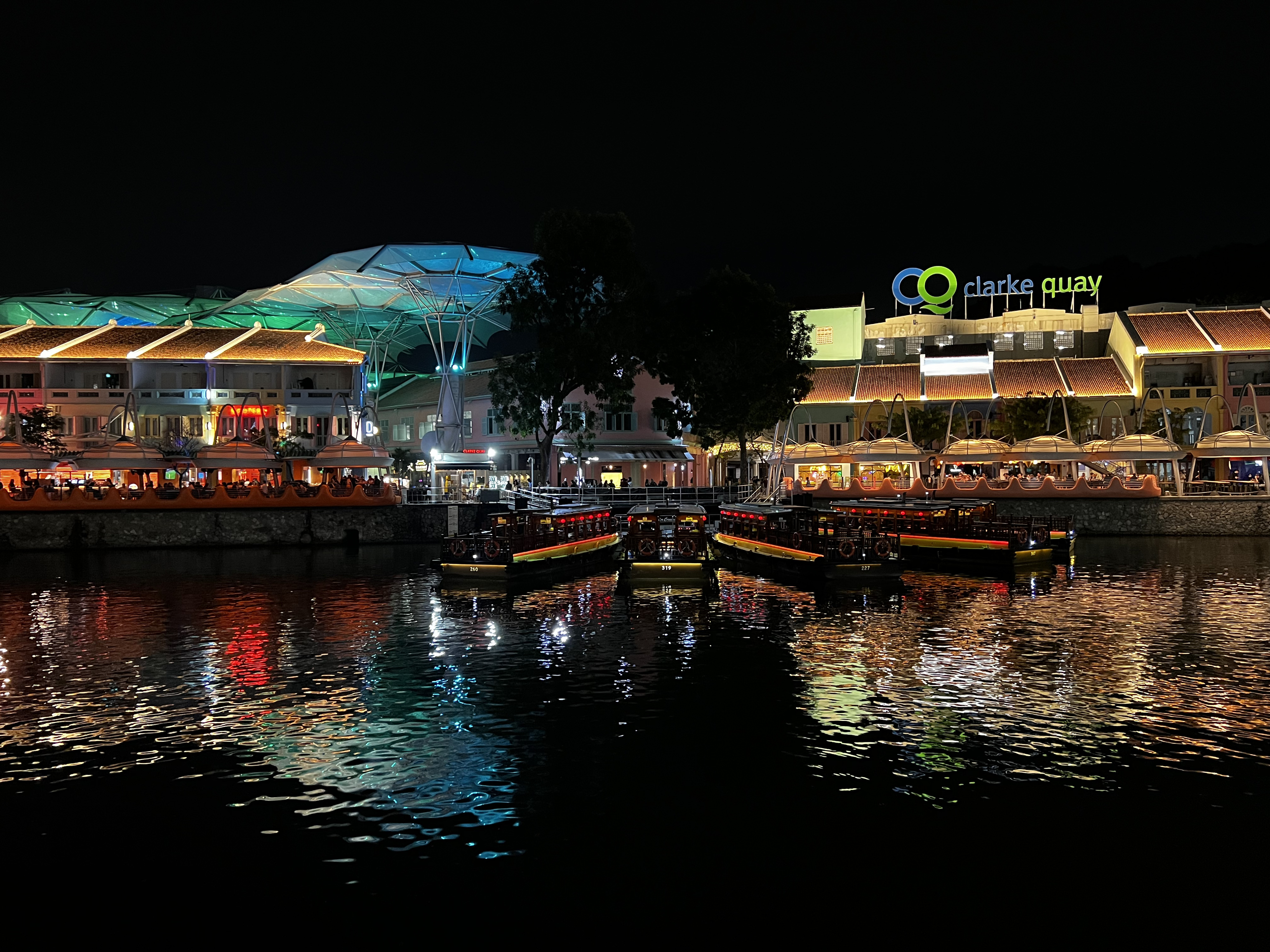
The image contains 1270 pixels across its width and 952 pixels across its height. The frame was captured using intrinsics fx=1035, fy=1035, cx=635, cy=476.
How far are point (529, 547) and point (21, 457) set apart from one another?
38.0 meters

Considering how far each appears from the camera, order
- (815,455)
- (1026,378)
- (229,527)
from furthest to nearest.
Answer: (1026,378) → (815,455) → (229,527)

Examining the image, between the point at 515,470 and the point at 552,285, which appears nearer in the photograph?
the point at 552,285

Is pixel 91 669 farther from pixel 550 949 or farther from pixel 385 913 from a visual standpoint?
pixel 550 949

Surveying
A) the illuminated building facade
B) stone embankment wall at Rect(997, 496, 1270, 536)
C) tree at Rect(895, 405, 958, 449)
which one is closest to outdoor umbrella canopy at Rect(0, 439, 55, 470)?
the illuminated building facade

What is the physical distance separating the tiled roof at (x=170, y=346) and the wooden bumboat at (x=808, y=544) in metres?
41.6

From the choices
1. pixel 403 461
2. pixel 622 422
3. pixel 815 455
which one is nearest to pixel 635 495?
pixel 622 422

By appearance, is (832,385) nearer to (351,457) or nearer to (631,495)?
(631,495)

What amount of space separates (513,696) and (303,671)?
18.3 ft

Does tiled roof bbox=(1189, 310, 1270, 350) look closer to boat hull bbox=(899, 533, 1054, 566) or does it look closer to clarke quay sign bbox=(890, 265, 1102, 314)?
clarke quay sign bbox=(890, 265, 1102, 314)

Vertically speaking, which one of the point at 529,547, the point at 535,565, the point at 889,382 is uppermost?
the point at 889,382

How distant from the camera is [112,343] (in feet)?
259

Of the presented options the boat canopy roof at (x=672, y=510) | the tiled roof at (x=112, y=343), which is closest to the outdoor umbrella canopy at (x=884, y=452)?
the boat canopy roof at (x=672, y=510)

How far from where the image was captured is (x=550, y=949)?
10625mm

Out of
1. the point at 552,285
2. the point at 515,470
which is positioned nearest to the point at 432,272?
the point at 552,285
